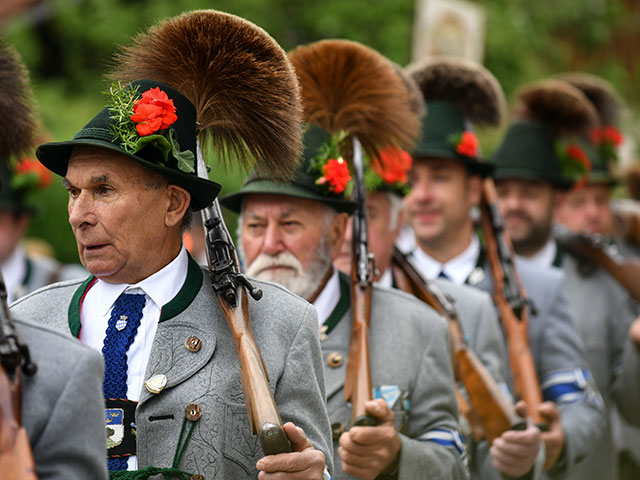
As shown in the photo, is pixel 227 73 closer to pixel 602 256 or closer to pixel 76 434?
pixel 76 434

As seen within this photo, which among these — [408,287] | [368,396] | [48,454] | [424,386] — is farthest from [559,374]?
[48,454]

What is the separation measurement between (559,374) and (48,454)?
4.18 metres

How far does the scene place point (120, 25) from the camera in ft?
51.3

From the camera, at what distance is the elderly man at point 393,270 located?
5.57m

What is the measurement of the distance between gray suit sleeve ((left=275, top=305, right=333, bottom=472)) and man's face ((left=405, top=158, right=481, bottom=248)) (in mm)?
3006

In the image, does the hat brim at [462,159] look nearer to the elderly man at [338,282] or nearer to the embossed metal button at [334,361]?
the elderly man at [338,282]

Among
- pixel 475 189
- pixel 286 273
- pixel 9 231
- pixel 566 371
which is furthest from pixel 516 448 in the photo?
pixel 9 231

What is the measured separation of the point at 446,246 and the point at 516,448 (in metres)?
1.74

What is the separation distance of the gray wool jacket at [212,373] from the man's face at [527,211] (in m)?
4.12

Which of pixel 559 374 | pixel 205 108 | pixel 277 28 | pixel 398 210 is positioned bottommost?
pixel 559 374

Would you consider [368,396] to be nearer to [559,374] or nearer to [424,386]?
[424,386]

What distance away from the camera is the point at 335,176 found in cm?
477

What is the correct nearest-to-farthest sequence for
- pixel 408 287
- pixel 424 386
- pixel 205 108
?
1. pixel 205 108
2. pixel 424 386
3. pixel 408 287

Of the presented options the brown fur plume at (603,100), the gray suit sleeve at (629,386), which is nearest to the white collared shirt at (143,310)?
the gray suit sleeve at (629,386)
